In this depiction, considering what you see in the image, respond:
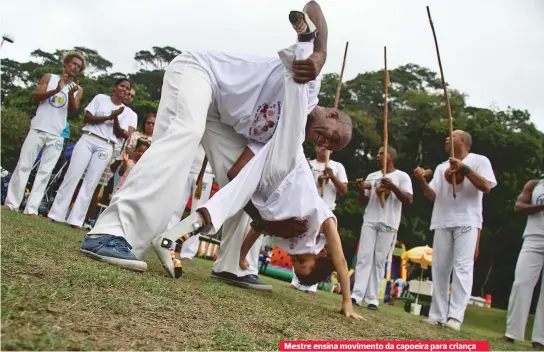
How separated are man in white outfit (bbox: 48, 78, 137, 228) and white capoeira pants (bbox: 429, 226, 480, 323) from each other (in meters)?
4.19

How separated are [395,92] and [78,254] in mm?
26811

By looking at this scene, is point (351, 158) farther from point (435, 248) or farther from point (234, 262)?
point (234, 262)

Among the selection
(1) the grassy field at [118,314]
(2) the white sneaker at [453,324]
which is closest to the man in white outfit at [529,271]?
(2) the white sneaker at [453,324]

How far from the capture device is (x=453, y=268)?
527 cm

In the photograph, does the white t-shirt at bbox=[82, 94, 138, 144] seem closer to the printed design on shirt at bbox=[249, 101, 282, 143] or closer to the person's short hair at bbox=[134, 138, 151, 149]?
the person's short hair at bbox=[134, 138, 151, 149]

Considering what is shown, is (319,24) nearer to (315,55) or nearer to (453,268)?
(315,55)

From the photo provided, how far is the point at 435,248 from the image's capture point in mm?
5547

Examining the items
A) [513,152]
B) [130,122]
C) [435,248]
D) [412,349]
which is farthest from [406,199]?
[513,152]

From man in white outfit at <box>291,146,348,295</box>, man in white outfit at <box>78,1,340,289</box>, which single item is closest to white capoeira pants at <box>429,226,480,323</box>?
man in white outfit at <box>291,146,348,295</box>

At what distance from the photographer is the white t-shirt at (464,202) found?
17.2 ft

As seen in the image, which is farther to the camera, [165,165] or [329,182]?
[329,182]

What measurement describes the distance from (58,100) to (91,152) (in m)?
0.75

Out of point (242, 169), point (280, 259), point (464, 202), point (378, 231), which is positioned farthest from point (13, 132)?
point (242, 169)

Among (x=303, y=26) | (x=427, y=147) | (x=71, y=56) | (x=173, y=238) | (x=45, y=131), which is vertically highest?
(x=427, y=147)
